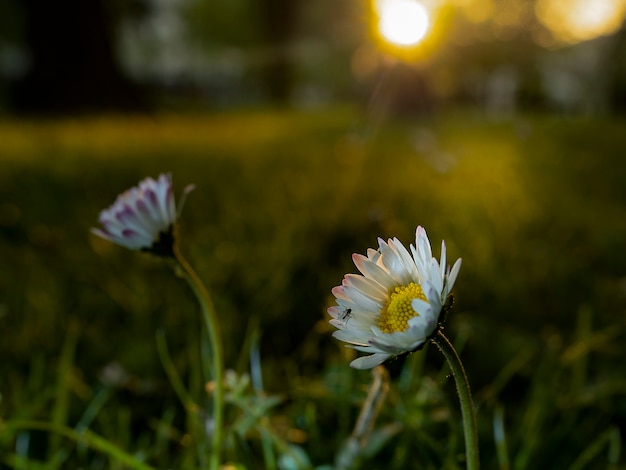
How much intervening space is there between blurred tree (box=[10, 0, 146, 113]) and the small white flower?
368 inches

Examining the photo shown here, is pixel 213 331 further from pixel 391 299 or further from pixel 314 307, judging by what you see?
pixel 314 307

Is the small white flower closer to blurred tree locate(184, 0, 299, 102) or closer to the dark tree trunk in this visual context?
the dark tree trunk

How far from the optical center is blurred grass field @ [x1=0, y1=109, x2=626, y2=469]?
3.70ft

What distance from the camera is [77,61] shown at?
972 centimetres

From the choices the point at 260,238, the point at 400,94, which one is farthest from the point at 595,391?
the point at 400,94

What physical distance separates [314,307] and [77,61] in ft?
29.3

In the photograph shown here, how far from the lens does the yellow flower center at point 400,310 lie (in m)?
0.52

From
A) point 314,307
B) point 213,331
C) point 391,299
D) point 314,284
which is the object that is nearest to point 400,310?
point 391,299

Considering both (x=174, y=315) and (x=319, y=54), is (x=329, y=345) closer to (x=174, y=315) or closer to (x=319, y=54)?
(x=174, y=315)

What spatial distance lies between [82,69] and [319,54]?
14241 mm

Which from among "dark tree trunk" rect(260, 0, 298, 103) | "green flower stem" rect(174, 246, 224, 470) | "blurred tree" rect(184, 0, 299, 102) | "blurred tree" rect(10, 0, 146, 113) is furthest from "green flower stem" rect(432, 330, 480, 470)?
"blurred tree" rect(184, 0, 299, 102)

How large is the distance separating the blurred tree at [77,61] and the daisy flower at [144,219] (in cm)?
902

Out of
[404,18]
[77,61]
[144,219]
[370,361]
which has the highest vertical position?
[77,61]

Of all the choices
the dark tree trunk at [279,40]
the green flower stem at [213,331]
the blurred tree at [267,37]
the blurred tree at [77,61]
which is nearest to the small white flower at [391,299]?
the green flower stem at [213,331]
